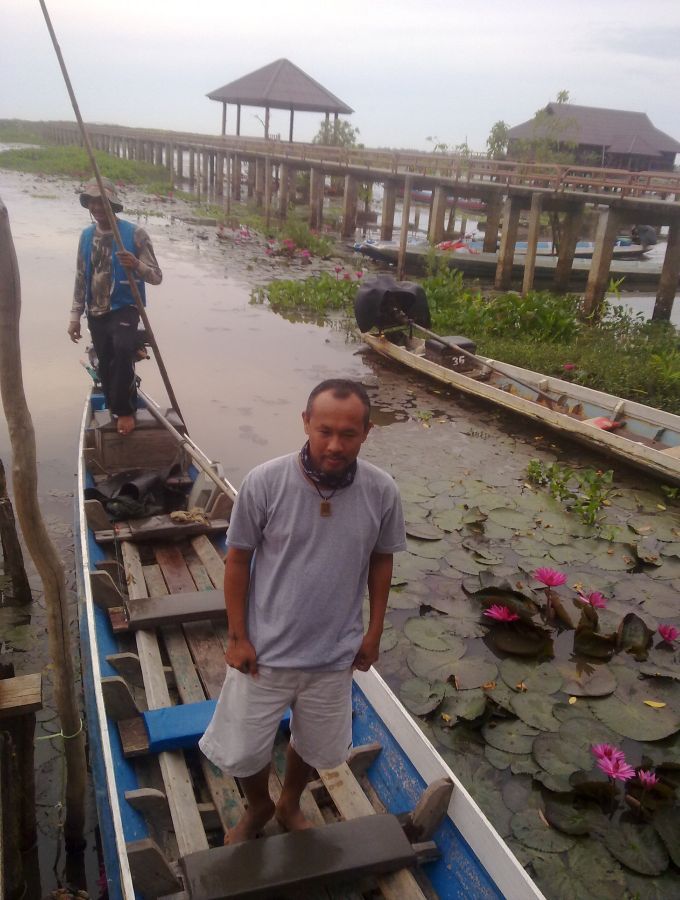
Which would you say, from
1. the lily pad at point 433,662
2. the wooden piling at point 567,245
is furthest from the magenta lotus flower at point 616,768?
the wooden piling at point 567,245

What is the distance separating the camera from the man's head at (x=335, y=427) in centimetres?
191

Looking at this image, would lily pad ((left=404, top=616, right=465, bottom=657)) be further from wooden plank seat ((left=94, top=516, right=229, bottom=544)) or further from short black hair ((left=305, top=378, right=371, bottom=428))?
short black hair ((left=305, top=378, right=371, bottom=428))

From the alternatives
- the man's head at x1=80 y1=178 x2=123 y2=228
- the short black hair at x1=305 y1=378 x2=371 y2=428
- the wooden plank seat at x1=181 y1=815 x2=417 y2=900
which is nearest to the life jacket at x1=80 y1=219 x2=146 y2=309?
the man's head at x1=80 y1=178 x2=123 y2=228

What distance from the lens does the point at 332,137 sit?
3659 centimetres

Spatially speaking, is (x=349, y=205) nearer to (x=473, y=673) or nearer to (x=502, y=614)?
(x=502, y=614)

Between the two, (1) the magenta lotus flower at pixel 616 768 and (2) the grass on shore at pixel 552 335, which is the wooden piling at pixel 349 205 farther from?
(1) the magenta lotus flower at pixel 616 768

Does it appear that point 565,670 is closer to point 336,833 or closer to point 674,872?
point 674,872

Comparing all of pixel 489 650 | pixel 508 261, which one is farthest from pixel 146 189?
pixel 489 650

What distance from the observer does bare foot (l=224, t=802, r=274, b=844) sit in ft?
7.58

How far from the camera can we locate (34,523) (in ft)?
8.30

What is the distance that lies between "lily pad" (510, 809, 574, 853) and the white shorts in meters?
1.43

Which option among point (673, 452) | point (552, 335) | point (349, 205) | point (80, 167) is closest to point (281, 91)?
point (349, 205)

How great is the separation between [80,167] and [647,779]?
1556 inches

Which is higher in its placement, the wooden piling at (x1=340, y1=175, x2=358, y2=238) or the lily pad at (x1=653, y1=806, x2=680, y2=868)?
the wooden piling at (x1=340, y1=175, x2=358, y2=238)
